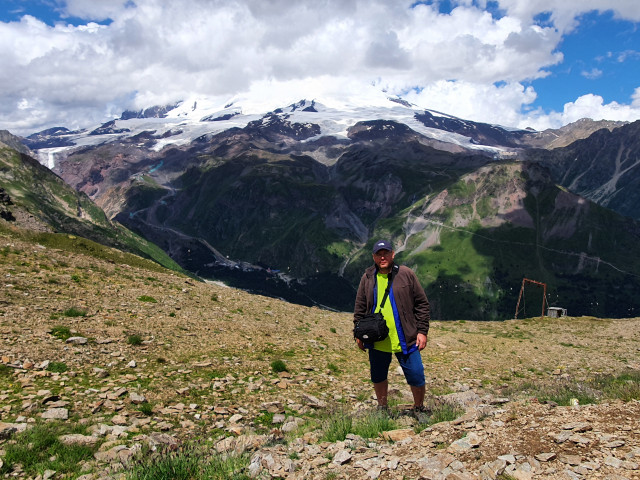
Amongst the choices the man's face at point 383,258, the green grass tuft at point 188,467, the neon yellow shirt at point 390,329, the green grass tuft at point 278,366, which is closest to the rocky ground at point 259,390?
the green grass tuft at point 278,366

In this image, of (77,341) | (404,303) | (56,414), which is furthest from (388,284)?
(77,341)

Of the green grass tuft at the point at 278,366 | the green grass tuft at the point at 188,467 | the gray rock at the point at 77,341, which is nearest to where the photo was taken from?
the green grass tuft at the point at 188,467

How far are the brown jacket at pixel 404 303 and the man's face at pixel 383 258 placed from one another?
35 centimetres

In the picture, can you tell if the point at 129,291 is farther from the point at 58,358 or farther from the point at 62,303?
the point at 58,358

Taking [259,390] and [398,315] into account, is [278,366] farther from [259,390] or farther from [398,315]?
[398,315]

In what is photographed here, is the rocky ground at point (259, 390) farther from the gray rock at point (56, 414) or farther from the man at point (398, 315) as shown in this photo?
the man at point (398, 315)

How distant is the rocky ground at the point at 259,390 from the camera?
7594 mm

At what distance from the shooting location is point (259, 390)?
13852mm

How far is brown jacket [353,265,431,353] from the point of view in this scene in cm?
1077

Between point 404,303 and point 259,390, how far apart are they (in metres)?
6.38

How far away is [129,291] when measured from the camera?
24.7m

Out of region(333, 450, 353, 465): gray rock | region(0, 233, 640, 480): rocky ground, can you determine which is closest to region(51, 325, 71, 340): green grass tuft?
region(0, 233, 640, 480): rocky ground

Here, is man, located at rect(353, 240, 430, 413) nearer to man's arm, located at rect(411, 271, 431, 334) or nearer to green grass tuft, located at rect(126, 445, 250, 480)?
man's arm, located at rect(411, 271, 431, 334)

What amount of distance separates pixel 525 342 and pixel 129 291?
95.9 ft
